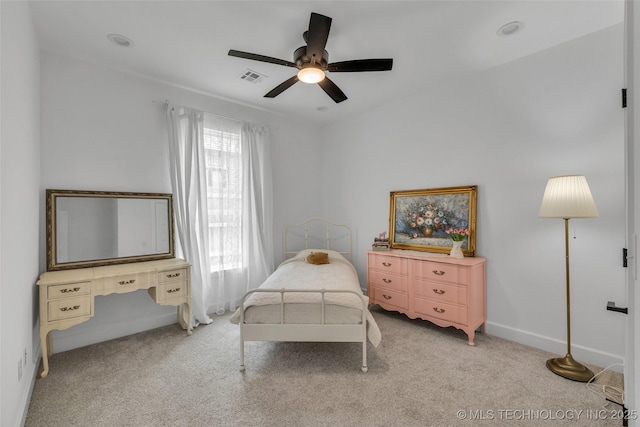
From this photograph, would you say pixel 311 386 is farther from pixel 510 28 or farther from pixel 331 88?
pixel 510 28

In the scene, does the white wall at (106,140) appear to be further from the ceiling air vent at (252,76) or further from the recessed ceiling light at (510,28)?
the recessed ceiling light at (510,28)

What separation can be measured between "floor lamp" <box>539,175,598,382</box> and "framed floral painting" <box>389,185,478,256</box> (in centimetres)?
86

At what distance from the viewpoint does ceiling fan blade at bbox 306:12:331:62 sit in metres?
1.88

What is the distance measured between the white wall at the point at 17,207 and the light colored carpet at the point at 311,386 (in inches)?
15.9

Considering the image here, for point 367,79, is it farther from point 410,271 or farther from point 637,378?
point 637,378

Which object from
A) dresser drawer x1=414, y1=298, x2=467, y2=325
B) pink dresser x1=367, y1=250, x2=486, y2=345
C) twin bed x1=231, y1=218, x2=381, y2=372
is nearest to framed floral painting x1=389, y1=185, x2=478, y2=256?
pink dresser x1=367, y1=250, x2=486, y2=345

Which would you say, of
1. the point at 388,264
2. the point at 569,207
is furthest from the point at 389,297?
the point at 569,207

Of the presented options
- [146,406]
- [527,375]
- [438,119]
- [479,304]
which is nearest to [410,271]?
[479,304]

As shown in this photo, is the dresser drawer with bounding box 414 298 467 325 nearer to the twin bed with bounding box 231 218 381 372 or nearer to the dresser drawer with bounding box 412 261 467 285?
the dresser drawer with bounding box 412 261 467 285

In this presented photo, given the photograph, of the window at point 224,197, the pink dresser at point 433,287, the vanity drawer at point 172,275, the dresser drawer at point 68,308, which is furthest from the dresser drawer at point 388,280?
A: the dresser drawer at point 68,308

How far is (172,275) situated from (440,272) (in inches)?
115

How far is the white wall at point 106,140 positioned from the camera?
109 inches

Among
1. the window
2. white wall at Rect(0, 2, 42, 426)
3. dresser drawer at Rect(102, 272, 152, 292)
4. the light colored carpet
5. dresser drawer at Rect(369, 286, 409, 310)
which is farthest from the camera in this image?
the window

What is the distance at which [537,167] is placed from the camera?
110 inches
